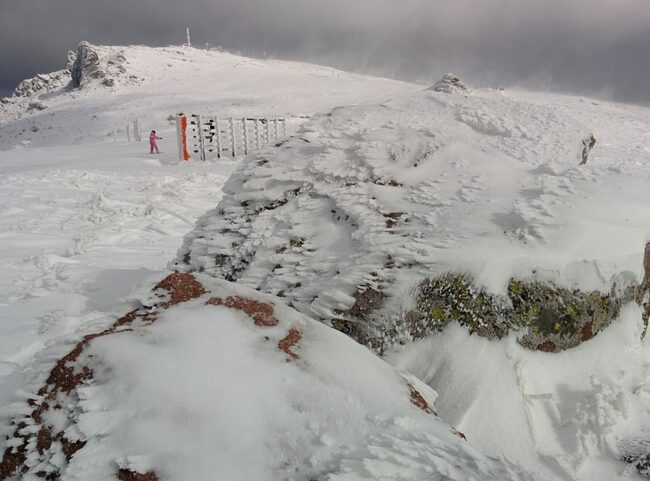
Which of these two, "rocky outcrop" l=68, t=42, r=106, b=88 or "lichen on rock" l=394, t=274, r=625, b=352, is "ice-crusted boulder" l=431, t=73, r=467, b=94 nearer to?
"lichen on rock" l=394, t=274, r=625, b=352

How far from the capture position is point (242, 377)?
1.50 meters

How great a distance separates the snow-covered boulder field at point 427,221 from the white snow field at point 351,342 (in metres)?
0.01

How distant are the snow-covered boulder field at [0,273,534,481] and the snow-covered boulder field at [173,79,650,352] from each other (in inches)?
25.8

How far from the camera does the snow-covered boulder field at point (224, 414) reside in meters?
1.22

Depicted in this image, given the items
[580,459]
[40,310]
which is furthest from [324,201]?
[40,310]

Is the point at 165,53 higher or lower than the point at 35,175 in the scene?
higher

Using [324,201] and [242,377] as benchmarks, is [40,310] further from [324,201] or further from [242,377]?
[242,377]

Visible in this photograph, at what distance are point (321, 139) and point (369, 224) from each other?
988 millimetres

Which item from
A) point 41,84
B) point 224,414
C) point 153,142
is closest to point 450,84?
point 153,142

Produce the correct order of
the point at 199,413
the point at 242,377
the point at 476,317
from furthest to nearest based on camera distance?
the point at 476,317 < the point at 242,377 < the point at 199,413

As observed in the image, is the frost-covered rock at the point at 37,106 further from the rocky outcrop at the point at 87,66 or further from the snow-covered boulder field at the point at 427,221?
the snow-covered boulder field at the point at 427,221

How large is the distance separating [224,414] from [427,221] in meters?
1.58

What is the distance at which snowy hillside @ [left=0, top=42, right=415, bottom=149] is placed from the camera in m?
36.3

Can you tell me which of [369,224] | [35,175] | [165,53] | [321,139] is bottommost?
[35,175]
